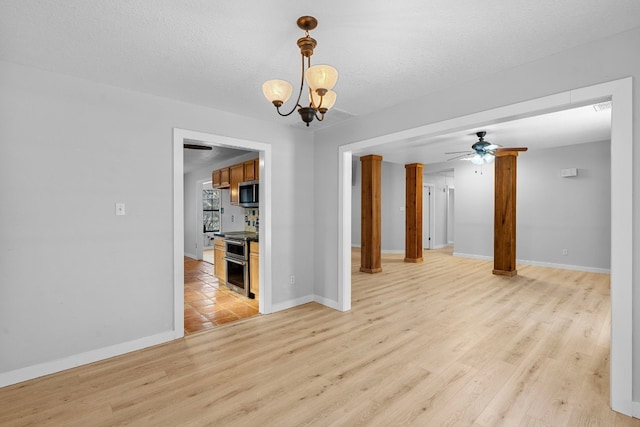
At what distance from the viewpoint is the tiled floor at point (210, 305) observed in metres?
3.65

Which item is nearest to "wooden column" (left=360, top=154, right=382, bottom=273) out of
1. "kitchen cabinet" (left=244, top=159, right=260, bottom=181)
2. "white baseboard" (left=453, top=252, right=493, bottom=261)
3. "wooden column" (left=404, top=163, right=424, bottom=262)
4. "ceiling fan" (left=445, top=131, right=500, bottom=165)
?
"wooden column" (left=404, top=163, right=424, bottom=262)

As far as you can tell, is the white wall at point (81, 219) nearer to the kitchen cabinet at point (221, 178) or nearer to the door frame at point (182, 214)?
the door frame at point (182, 214)

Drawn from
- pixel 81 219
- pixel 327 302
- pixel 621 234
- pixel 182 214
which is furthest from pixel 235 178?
pixel 621 234

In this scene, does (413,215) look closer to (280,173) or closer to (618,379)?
(280,173)

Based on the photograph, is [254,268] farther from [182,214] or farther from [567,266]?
[567,266]

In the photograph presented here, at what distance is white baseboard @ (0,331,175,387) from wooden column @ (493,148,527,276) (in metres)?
5.92

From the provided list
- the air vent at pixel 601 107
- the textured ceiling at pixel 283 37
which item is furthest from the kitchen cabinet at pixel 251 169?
the air vent at pixel 601 107

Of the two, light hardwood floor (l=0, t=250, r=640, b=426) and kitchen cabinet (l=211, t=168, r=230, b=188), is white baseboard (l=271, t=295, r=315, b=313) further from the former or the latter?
kitchen cabinet (l=211, t=168, r=230, b=188)

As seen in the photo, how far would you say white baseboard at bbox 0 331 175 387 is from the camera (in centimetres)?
236

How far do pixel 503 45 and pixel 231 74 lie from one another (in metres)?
2.10

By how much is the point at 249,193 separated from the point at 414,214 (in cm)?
440

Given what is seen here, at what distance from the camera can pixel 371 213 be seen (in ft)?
20.1

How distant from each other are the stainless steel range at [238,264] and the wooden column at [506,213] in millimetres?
4821

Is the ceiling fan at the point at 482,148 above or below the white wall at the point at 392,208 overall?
above
